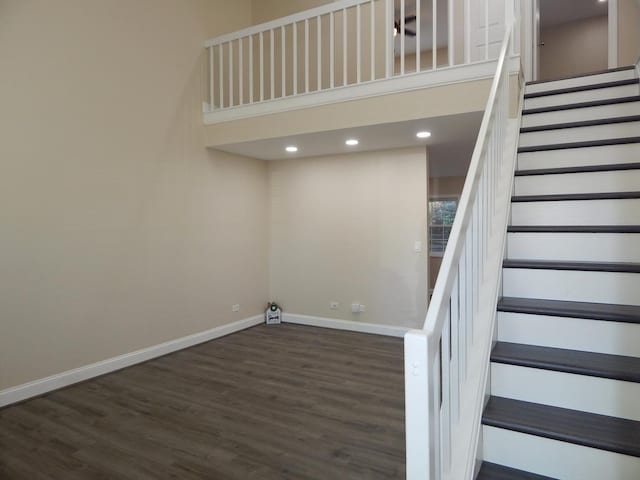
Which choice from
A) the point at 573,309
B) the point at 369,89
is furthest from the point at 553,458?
the point at 369,89

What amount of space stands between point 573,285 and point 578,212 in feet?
1.91

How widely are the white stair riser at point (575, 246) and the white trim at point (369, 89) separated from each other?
1.59 m

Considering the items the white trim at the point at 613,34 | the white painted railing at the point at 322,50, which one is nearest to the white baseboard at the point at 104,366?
the white painted railing at the point at 322,50

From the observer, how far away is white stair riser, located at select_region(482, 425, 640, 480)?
56.3 inches

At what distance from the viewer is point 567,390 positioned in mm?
1674

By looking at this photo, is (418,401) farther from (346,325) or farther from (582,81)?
(346,325)

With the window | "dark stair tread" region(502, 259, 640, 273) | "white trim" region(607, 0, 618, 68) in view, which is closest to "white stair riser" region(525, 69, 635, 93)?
"white trim" region(607, 0, 618, 68)

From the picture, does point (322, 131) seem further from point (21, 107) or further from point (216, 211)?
point (21, 107)

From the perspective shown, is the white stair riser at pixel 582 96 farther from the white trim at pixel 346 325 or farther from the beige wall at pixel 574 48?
the beige wall at pixel 574 48

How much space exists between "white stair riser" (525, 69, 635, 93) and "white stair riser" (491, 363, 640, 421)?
2837mm

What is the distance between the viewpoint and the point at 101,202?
3.65 metres

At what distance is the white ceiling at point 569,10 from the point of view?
641cm

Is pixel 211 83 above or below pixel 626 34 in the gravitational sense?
below

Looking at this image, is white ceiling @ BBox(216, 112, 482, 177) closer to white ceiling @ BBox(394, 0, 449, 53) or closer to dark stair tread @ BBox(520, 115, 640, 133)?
dark stair tread @ BBox(520, 115, 640, 133)
